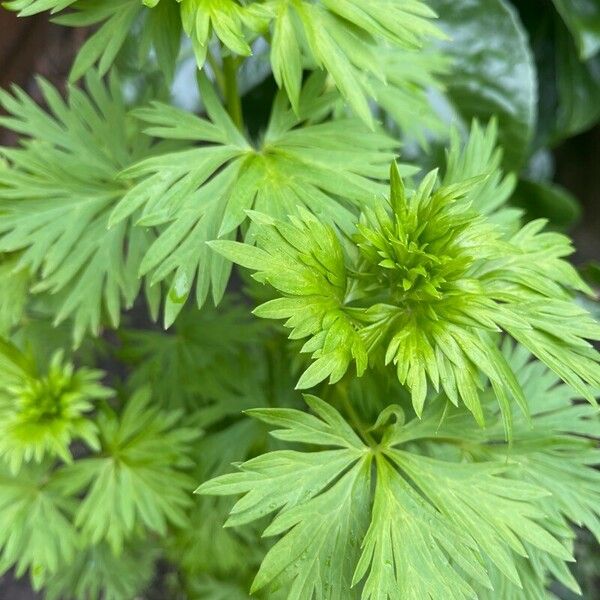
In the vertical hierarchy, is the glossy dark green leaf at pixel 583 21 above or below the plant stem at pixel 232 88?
below

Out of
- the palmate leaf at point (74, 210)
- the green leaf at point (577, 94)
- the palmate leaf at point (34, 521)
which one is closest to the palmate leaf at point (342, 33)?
the palmate leaf at point (74, 210)

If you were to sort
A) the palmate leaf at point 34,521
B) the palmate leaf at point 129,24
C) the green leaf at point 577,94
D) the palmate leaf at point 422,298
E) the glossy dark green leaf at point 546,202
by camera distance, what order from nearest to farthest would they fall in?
the palmate leaf at point 422,298 < the palmate leaf at point 129,24 < the palmate leaf at point 34,521 < the glossy dark green leaf at point 546,202 < the green leaf at point 577,94

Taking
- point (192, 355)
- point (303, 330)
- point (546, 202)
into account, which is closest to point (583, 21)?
point (546, 202)

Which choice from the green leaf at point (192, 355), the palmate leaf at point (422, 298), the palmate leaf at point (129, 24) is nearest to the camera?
the palmate leaf at point (422, 298)

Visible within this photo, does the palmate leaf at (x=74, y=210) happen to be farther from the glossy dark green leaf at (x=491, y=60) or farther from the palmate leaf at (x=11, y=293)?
Result: the glossy dark green leaf at (x=491, y=60)

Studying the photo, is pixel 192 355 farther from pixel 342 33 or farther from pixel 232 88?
pixel 342 33

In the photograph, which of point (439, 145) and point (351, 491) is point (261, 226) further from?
point (439, 145)

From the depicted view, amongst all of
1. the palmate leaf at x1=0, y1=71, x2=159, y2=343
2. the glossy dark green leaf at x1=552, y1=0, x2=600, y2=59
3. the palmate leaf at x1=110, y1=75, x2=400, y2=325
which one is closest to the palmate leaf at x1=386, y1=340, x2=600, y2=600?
the palmate leaf at x1=110, y1=75, x2=400, y2=325
